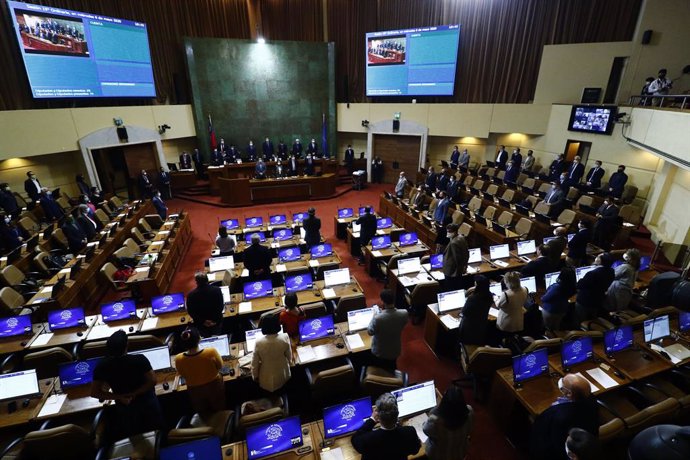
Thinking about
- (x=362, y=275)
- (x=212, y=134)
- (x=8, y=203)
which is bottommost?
(x=362, y=275)

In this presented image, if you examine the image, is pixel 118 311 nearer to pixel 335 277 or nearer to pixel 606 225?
pixel 335 277

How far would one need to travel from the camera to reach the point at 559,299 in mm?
4809

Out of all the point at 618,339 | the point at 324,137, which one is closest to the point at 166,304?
the point at 618,339

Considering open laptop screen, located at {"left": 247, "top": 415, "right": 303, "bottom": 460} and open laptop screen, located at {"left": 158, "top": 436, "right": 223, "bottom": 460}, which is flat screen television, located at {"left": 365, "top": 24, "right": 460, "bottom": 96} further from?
open laptop screen, located at {"left": 158, "top": 436, "right": 223, "bottom": 460}

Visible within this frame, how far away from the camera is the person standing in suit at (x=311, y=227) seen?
7953 millimetres

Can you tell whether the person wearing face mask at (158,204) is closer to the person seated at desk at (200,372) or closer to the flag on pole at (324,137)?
the person seated at desk at (200,372)

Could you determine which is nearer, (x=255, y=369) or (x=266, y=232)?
A: (x=255, y=369)

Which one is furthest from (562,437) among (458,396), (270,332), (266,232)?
(266,232)

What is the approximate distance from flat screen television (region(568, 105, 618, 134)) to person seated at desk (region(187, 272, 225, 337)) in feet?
42.2

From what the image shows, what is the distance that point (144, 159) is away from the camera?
48.3ft

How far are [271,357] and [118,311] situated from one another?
10.3 ft

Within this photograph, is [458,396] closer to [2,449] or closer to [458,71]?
[2,449]

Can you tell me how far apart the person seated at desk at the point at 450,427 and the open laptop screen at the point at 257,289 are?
146 inches

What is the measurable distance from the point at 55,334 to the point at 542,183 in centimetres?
1364
